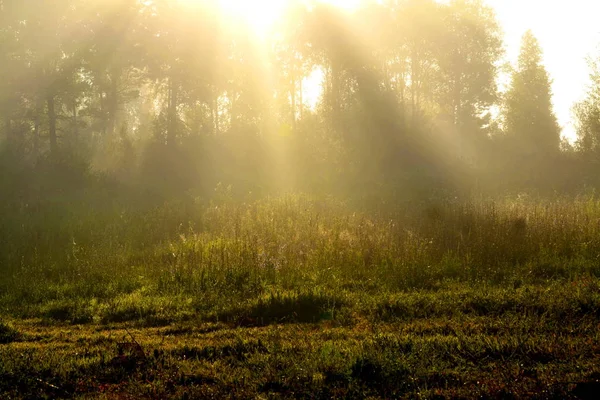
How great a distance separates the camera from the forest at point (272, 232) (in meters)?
5.43

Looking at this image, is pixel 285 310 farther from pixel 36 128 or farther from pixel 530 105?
pixel 530 105

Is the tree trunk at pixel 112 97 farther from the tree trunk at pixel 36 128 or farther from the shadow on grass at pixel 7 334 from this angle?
the shadow on grass at pixel 7 334

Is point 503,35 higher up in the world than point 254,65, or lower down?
higher up

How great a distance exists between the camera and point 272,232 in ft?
42.7

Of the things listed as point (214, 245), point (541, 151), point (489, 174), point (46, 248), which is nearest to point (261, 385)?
point (214, 245)

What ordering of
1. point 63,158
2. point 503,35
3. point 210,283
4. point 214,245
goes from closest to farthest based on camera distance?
point 210,283 → point 214,245 → point 63,158 → point 503,35

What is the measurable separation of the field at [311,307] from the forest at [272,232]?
4cm

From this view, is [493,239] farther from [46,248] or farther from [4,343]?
[46,248]

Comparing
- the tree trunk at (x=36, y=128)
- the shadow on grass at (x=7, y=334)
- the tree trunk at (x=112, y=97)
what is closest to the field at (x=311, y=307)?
the shadow on grass at (x=7, y=334)

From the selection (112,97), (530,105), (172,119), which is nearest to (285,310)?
(172,119)

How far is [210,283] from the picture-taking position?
9570 mm

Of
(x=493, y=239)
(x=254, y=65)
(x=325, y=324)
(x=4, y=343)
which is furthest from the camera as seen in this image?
(x=254, y=65)

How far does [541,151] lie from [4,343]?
40.6m

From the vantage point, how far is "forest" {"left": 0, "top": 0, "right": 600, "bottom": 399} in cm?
543
